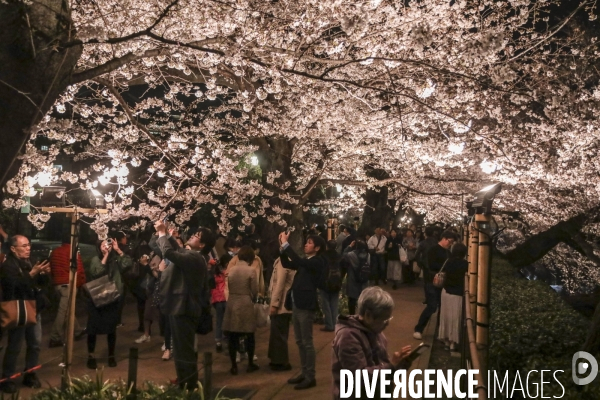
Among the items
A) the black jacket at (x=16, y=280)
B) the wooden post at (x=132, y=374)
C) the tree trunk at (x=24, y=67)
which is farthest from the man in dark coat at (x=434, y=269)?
the tree trunk at (x=24, y=67)

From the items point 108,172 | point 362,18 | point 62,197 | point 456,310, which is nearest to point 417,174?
point 456,310

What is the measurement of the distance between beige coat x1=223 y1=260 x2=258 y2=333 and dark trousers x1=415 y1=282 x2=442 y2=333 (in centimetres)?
386

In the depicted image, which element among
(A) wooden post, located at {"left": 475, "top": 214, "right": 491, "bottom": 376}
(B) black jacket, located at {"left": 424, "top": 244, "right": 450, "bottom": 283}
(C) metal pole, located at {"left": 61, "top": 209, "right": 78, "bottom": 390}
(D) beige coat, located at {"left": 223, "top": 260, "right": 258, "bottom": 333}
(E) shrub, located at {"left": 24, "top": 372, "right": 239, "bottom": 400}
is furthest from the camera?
(B) black jacket, located at {"left": 424, "top": 244, "right": 450, "bottom": 283}

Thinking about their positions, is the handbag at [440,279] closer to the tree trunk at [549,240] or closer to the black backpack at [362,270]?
the black backpack at [362,270]

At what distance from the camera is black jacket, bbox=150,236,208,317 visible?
672 cm

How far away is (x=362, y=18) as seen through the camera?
6492 mm

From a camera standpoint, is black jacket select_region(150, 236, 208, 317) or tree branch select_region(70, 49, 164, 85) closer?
tree branch select_region(70, 49, 164, 85)

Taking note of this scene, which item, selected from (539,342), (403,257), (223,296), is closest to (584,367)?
(539,342)

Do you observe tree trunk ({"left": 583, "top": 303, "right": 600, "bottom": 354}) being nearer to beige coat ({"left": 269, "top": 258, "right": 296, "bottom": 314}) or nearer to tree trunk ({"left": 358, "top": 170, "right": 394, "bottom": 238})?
beige coat ({"left": 269, "top": 258, "right": 296, "bottom": 314})

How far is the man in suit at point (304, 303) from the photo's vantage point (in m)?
7.63

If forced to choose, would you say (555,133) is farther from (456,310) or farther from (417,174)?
(456,310)

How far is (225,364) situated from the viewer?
8789 millimetres

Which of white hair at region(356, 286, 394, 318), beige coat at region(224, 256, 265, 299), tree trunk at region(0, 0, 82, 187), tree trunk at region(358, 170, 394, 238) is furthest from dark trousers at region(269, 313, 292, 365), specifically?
tree trunk at region(358, 170, 394, 238)

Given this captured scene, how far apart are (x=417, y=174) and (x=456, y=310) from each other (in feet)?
16.4
